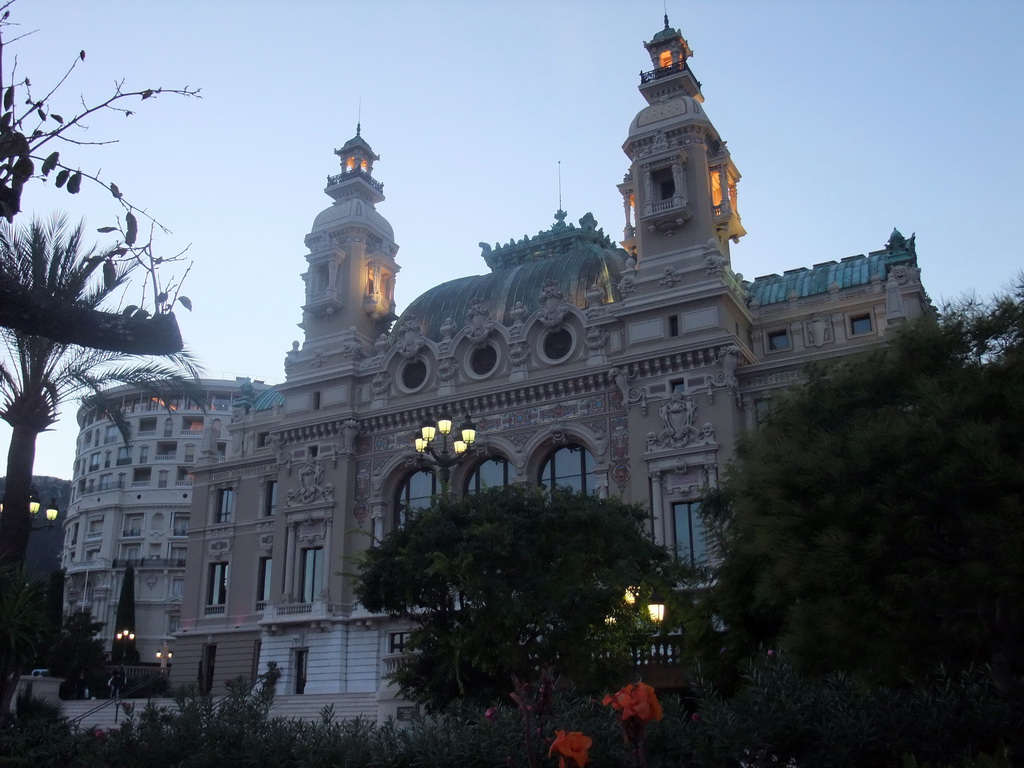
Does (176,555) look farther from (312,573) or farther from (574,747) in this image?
(574,747)

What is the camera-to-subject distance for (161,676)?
1817 inches

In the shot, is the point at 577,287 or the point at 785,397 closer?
the point at 785,397

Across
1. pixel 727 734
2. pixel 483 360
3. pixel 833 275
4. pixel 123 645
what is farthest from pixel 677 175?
pixel 123 645

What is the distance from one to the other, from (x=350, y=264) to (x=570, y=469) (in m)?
16.7

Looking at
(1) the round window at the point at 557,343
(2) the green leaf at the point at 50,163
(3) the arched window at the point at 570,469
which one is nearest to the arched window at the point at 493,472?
(3) the arched window at the point at 570,469

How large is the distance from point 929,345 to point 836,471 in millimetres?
3207

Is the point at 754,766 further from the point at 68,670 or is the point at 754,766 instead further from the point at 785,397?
the point at 68,670

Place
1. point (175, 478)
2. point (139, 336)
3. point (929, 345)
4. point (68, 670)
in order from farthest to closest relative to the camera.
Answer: point (175, 478) < point (68, 670) < point (929, 345) < point (139, 336)

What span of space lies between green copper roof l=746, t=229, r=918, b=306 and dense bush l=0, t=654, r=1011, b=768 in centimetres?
2808

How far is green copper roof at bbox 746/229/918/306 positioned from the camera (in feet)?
124

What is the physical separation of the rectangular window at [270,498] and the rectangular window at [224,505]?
237 centimetres

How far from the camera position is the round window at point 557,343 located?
1559 inches

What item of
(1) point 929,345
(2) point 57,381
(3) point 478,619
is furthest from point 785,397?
(2) point 57,381

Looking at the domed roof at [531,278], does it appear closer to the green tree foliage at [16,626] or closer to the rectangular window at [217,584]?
the rectangular window at [217,584]
